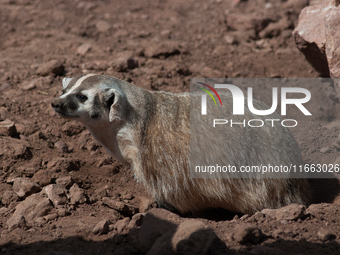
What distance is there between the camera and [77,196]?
375 cm

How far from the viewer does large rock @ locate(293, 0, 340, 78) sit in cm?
391

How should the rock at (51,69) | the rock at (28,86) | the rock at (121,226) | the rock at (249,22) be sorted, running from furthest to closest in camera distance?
the rock at (249,22) < the rock at (51,69) < the rock at (28,86) < the rock at (121,226)

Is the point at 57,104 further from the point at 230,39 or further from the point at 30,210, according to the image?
the point at 230,39

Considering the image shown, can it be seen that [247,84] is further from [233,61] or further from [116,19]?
[116,19]

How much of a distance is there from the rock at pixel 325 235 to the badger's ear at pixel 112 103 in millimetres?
2055

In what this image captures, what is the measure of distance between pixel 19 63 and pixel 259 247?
199 inches

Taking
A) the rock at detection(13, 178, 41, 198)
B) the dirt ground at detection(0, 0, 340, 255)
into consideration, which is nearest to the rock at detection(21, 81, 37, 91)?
the dirt ground at detection(0, 0, 340, 255)

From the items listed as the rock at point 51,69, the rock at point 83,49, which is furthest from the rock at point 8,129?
the rock at point 83,49

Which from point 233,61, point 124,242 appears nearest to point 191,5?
point 233,61

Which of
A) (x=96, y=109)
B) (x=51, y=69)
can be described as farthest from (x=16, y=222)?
(x=51, y=69)

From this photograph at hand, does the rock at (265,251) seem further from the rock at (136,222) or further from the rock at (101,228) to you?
the rock at (101,228)

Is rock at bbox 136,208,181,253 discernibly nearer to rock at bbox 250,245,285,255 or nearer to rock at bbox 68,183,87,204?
rock at bbox 250,245,285,255

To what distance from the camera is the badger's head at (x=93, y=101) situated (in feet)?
11.1

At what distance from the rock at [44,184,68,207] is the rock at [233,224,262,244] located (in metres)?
1.83
